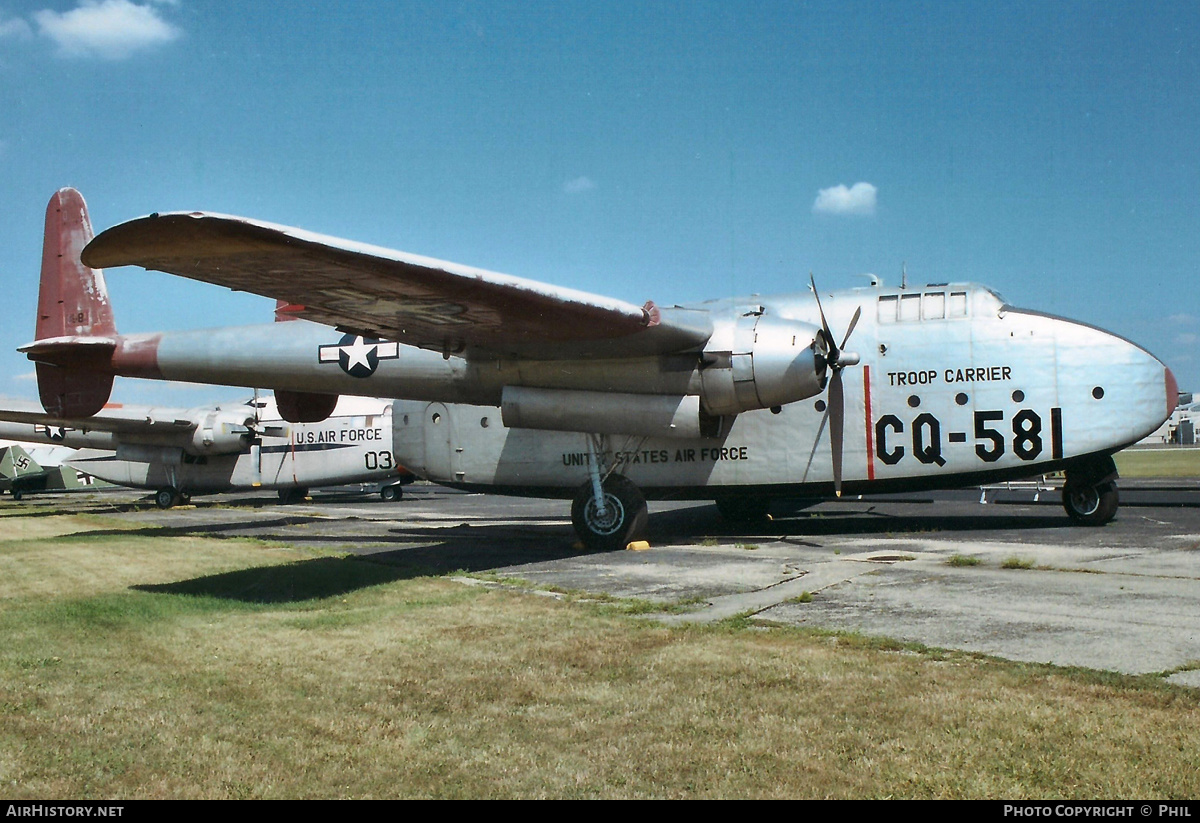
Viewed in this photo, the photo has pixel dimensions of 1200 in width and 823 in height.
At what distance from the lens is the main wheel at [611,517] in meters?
14.1

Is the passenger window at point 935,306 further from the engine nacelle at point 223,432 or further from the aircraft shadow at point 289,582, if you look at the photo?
the engine nacelle at point 223,432

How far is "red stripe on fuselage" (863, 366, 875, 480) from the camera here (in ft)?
46.9

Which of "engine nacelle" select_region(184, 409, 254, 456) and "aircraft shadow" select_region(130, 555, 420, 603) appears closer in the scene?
"aircraft shadow" select_region(130, 555, 420, 603)

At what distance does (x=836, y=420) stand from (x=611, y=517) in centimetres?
405

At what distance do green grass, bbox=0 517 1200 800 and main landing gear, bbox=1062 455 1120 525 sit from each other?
9.70 metres

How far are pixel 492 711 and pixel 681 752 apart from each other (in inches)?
51.6

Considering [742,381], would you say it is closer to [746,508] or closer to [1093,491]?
[746,508]

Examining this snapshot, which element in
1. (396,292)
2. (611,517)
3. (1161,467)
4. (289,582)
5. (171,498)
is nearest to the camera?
(396,292)

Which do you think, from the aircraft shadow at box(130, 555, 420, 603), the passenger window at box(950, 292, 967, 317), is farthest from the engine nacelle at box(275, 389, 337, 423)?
the passenger window at box(950, 292, 967, 317)

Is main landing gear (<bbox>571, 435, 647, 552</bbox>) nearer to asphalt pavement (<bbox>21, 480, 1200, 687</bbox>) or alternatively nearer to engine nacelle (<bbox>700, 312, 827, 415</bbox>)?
asphalt pavement (<bbox>21, 480, 1200, 687</bbox>)

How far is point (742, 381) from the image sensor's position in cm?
1282

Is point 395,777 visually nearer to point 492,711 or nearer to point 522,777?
point 522,777

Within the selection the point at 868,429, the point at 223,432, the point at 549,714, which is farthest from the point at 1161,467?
the point at 549,714

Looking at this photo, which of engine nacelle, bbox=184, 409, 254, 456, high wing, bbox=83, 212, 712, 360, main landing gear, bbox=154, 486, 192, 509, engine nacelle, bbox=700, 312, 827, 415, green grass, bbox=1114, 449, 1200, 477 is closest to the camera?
high wing, bbox=83, 212, 712, 360
